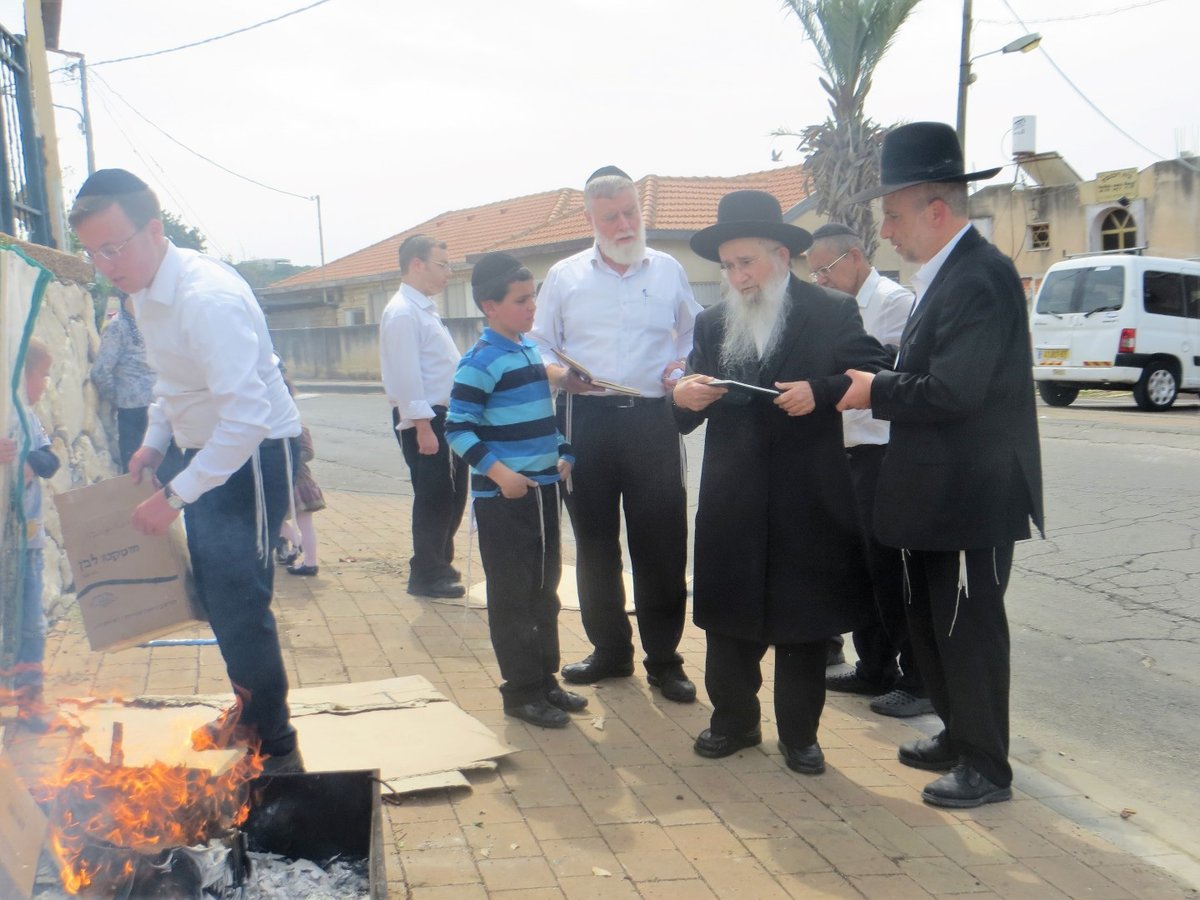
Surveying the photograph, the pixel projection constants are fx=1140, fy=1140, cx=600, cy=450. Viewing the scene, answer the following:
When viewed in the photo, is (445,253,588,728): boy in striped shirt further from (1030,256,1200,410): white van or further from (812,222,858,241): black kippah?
(1030,256,1200,410): white van

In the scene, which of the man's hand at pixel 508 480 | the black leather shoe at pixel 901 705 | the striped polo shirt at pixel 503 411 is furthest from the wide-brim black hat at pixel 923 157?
the black leather shoe at pixel 901 705

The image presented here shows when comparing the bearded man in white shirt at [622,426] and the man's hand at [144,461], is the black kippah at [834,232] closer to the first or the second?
the bearded man in white shirt at [622,426]

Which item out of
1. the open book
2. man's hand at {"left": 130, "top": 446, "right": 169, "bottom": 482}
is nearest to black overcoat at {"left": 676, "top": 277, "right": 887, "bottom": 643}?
the open book

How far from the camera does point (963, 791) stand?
12.7 feet

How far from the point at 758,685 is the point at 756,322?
138 centimetres

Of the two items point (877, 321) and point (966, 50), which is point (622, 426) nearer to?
point (877, 321)

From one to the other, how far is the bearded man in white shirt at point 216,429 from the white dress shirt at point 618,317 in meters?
1.59

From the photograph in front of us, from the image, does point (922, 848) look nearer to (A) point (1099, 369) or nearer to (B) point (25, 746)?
(B) point (25, 746)

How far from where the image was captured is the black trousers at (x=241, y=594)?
3.66 meters

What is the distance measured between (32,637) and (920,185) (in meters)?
3.82

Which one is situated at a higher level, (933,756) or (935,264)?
(935,264)

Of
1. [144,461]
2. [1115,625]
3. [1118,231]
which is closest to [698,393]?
[144,461]

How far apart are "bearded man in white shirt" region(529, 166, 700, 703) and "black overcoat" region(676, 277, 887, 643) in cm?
79

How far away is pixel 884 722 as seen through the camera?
480cm
